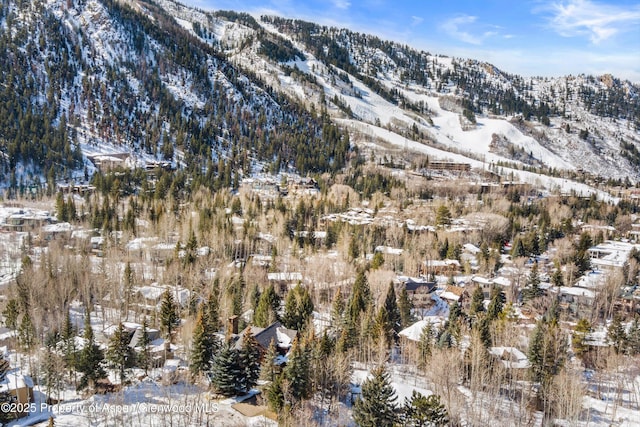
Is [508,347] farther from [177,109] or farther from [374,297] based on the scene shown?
[177,109]

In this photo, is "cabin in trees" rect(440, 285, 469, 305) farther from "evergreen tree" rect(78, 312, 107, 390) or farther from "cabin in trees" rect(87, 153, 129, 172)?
"cabin in trees" rect(87, 153, 129, 172)

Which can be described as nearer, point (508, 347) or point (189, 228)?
point (508, 347)

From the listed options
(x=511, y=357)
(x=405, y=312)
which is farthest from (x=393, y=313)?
(x=511, y=357)

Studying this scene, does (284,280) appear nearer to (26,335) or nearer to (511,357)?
(26,335)

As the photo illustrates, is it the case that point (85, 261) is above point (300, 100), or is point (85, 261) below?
below

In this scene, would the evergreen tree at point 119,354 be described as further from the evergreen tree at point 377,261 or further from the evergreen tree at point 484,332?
the evergreen tree at point 377,261

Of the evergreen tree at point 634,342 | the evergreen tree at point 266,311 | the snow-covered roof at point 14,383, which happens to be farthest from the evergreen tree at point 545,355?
the snow-covered roof at point 14,383

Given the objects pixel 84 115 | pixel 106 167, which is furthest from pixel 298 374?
pixel 84 115
